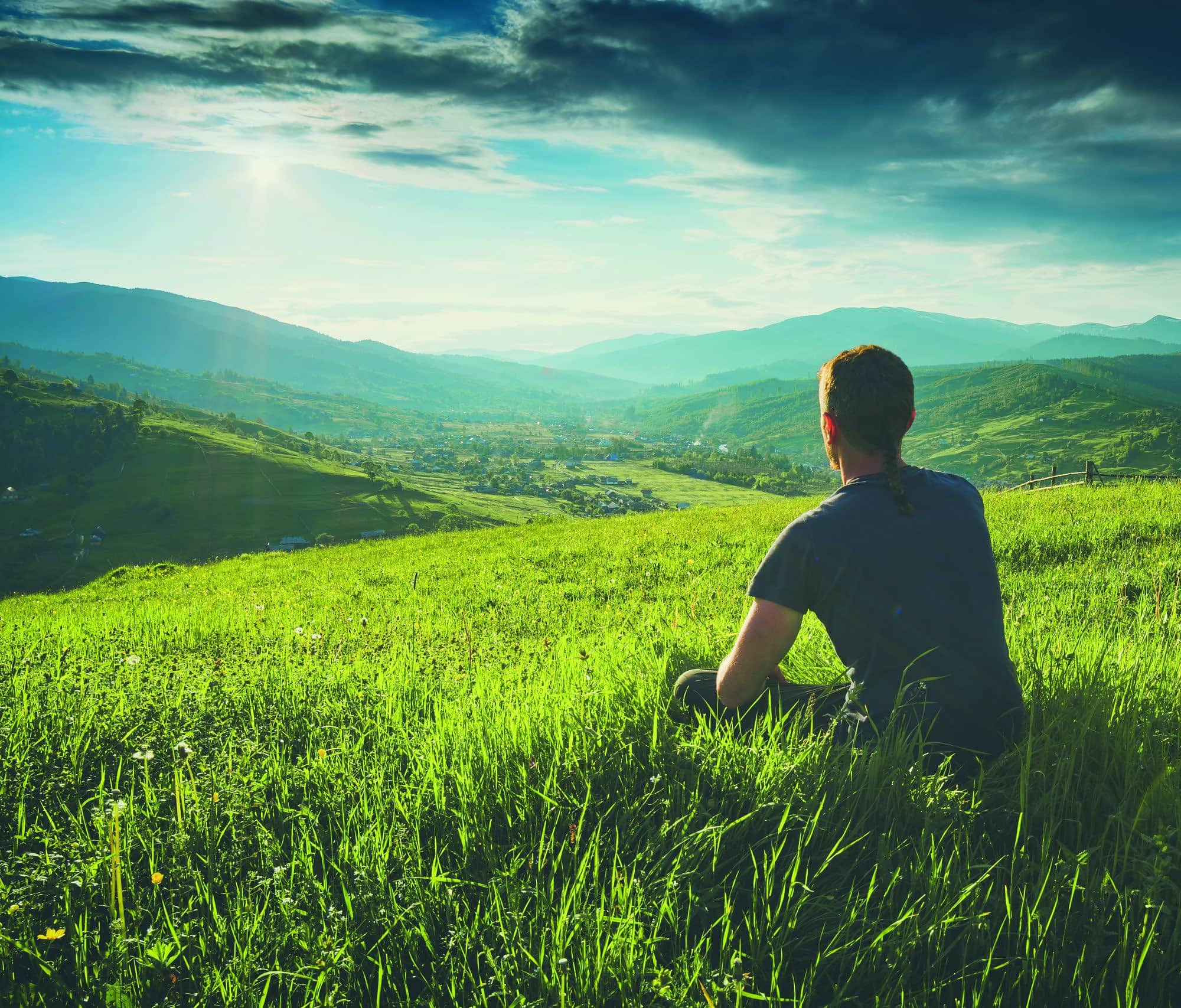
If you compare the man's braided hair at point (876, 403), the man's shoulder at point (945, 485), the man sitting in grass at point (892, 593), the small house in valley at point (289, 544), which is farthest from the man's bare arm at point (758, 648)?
the small house in valley at point (289, 544)

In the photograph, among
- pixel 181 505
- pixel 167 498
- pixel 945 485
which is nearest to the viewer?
pixel 945 485

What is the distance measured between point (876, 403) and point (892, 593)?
1.00 meters

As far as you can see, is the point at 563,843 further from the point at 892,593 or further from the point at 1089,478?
the point at 1089,478

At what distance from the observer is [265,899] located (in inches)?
101

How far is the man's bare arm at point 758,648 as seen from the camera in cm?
342

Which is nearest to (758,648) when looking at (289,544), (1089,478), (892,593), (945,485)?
(892,593)

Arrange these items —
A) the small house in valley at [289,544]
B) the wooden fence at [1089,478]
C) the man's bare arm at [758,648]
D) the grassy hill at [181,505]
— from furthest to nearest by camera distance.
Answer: the small house in valley at [289,544]
the grassy hill at [181,505]
the wooden fence at [1089,478]
the man's bare arm at [758,648]

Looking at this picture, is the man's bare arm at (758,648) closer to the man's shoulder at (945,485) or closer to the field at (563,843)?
the field at (563,843)

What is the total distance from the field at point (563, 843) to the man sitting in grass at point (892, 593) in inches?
11.2

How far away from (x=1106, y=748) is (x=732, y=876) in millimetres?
2174

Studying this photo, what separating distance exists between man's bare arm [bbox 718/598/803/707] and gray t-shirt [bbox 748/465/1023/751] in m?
0.08

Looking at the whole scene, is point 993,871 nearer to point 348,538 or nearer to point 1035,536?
point 1035,536

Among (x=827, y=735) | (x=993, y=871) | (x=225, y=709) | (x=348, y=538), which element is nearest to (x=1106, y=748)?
(x=993, y=871)

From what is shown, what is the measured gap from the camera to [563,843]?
2.77 m
